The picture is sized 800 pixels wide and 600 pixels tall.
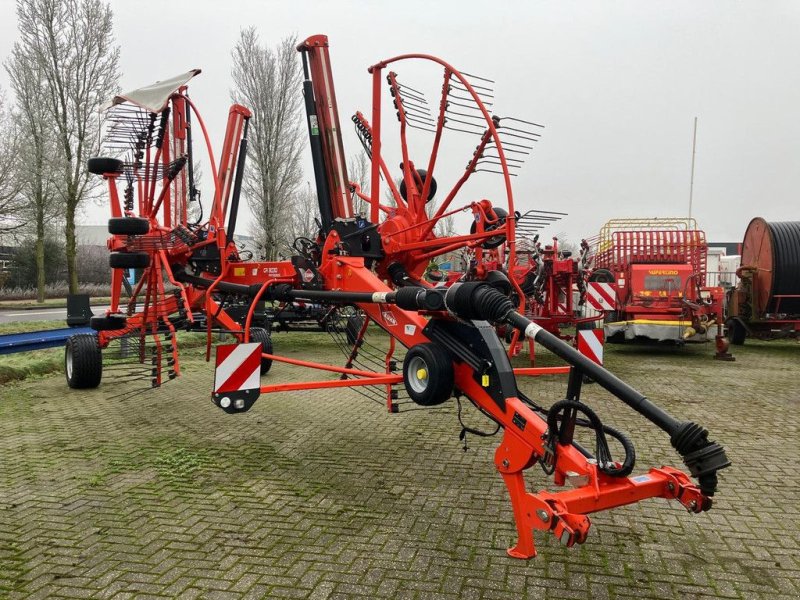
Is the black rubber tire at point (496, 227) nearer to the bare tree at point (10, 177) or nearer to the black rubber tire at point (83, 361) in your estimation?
the black rubber tire at point (83, 361)

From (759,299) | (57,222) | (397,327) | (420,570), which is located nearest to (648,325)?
(759,299)

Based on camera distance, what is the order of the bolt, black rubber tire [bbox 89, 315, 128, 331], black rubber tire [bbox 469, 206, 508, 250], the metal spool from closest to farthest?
the bolt → black rubber tire [bbox 469, 206, 508, 250] → black rubber tire [bbox 89, 315, 128, 331] → the metal spool

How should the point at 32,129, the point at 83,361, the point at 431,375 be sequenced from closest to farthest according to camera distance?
the point at 431,375 < the point at 83,361 < the point at 32,129

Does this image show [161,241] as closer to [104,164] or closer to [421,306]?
[104,164]

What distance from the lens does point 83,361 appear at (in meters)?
7.72

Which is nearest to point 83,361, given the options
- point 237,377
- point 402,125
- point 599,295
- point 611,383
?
point 237,377

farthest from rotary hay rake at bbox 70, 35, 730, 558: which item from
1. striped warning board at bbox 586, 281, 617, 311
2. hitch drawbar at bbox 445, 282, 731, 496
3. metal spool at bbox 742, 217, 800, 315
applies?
metal spool at bbox 742, 217, 800, 315

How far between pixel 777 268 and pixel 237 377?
487 inches

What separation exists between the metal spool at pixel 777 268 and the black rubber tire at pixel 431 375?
1163 centimetres

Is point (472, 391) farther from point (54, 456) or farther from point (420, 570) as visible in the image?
point (54, 456)

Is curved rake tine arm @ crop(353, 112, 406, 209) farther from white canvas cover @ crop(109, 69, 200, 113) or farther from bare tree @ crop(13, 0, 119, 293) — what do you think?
bare tree @ crop(13, 0, 119, 293)

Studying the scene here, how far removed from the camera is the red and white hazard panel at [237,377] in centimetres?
427

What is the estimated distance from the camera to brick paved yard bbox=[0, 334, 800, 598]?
307 cm

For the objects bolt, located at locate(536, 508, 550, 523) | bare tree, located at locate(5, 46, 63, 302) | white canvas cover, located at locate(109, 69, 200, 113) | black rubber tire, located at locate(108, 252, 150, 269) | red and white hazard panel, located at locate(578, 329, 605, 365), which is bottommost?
bolt, located at locate(536, 508, 550, 523)
